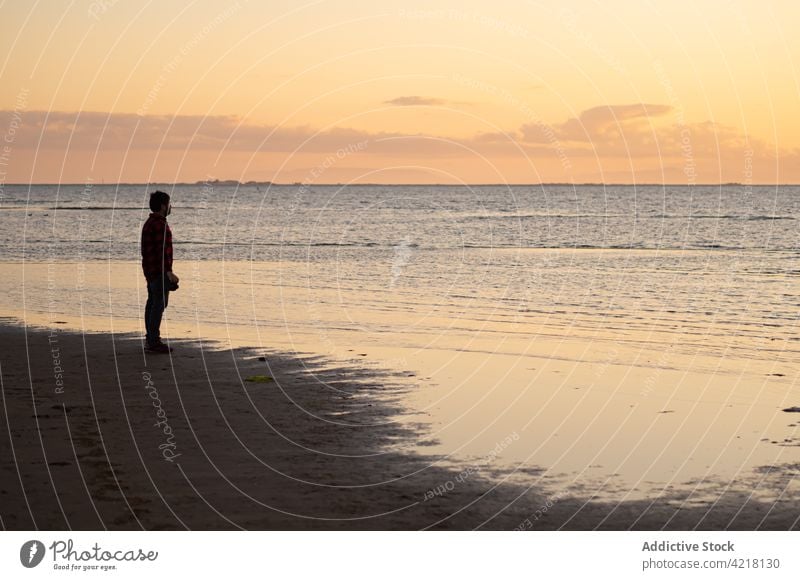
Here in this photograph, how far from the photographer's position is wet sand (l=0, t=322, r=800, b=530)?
346 inches

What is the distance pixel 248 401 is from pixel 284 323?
8.98m

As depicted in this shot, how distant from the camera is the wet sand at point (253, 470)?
8781 mm

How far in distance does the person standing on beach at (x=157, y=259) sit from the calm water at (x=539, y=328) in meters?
2.95

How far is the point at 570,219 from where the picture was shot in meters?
91.7

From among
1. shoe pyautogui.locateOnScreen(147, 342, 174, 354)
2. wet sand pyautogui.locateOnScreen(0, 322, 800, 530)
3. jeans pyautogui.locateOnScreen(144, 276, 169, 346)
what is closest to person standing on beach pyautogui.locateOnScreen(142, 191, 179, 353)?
jeans pyautogui.locateOnScreen(144, 276, 169, 346)

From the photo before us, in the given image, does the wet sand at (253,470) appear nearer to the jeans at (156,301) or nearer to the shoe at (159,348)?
the jeans at (156,301)

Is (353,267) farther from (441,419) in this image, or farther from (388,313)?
(441,419)

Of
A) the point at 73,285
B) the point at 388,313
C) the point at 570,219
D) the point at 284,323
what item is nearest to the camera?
the point at 284,323

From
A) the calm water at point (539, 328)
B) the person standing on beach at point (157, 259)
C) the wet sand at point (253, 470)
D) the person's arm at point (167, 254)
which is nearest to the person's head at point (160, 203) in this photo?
the person standing on beach at point (157, 259)

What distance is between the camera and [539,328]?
21562mm

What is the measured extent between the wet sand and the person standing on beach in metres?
2.06

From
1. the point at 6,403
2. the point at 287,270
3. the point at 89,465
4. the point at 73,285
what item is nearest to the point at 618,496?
the point at 89,465

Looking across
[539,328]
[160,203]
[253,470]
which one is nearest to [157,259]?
[160,203]

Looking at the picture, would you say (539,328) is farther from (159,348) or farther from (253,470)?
(253,470)
